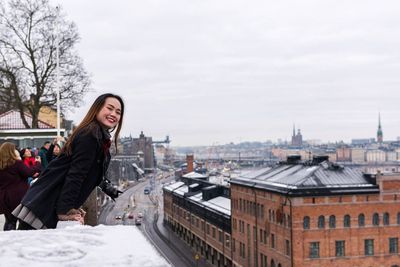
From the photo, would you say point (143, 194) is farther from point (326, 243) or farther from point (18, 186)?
point (18, 186)

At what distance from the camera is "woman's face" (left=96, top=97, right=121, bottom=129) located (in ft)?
14.5

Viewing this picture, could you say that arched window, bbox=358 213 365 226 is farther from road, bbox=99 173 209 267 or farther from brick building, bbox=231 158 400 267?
road, bbox=99 173 209 267

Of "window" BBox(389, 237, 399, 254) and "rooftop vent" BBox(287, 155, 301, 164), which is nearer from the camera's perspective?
"window" BBox(389, 237, 399, 254)

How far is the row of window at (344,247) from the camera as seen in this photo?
40906 millimetres

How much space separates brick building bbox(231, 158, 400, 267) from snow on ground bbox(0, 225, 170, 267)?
39.0 meters

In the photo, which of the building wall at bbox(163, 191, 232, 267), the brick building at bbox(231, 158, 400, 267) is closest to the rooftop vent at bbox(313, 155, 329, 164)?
the brick building at bbox(231, 158, 400, 267)

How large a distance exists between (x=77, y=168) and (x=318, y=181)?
39.4m

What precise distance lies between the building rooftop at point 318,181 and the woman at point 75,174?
37.3 m

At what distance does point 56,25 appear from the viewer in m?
27.4

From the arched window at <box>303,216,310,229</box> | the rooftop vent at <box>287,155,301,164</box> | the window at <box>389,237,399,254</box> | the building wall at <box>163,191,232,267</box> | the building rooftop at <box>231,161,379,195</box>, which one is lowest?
the building wall at <box>163,191,232,267</box>

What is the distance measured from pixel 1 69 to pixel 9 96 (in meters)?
1.59

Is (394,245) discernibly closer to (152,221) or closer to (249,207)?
(249,207)

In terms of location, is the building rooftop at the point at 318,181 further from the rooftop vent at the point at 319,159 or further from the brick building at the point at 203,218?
the brick building at the point at 203,218

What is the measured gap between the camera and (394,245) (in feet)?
140
